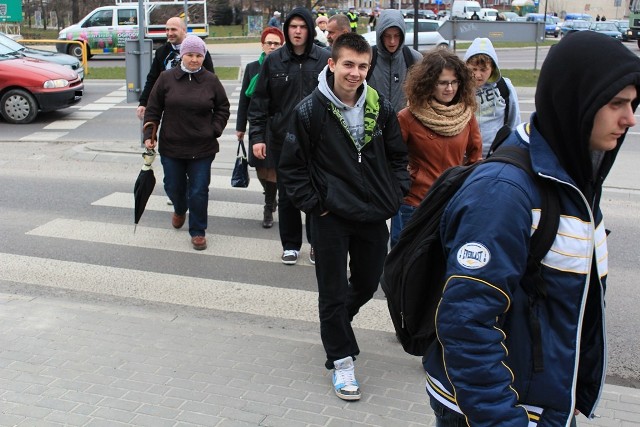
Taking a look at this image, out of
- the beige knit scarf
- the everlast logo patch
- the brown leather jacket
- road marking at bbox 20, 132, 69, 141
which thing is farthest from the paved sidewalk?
road marking at bbox 20, 132, 69, 141

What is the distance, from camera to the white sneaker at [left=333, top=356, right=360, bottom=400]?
4340 mm

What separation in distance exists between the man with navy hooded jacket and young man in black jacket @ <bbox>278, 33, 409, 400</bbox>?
2.03 m

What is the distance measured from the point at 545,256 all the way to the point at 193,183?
5268 mm

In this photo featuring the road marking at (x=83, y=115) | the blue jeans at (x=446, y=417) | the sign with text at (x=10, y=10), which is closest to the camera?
the blue jeans at (x=446, y=417)

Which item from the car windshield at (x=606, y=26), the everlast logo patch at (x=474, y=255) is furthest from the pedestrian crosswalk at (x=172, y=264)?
the car windshield at (x=606, y=26)

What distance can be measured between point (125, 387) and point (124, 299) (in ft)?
5.72

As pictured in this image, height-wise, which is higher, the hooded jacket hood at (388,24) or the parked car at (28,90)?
the hooded jacket hood at (388,24)

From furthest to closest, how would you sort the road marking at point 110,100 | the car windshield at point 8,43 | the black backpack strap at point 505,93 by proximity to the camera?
the road marking at point 110,100 → the car windshield at point 8,43 → the black backpack strap at point 505,93

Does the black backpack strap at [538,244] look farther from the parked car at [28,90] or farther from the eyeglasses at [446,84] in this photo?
the parked car at [28,90]

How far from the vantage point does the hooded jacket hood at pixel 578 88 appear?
6.80ft

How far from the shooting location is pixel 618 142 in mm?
2246

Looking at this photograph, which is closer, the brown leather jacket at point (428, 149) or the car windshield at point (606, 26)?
the brown leather jacket at point (428, 149)

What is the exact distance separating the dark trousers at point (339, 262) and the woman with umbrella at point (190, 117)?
288cm

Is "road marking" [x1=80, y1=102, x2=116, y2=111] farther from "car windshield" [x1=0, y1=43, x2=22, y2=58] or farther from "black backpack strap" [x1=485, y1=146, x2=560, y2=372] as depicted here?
"black backpack strap" [x1=485, y1=146, x2=560, y2=372]
